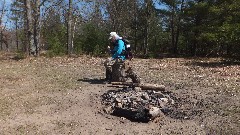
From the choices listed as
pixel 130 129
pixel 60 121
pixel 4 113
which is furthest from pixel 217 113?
pixel 4 113

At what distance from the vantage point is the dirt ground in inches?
259

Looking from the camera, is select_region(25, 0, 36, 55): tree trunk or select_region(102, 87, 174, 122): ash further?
select_region(25, 0, 36, 55): tree trunk

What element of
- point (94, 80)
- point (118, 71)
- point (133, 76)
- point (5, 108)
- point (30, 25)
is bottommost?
point (5, 108)

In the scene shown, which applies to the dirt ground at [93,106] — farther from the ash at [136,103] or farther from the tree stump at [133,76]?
the tree stump at [133,76]

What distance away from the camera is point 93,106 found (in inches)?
324

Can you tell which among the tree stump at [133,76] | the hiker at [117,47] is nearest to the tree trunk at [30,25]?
the hiker at [117,47]

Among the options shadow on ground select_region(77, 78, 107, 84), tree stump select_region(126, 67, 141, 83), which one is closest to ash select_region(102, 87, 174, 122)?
tree stump select_region(126, 67, 141, 83)

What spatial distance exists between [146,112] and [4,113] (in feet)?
10.8

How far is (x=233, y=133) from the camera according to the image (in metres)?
6.26

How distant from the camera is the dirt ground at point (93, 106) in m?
6.59

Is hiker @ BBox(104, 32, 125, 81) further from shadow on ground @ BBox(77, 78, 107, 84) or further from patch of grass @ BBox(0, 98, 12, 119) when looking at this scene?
patch of grass @ BBox(0, 98, 12, 119)

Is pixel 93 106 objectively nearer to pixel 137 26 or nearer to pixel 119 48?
pixel 119 48

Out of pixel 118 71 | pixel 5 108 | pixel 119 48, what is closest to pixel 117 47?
pixel 119 48

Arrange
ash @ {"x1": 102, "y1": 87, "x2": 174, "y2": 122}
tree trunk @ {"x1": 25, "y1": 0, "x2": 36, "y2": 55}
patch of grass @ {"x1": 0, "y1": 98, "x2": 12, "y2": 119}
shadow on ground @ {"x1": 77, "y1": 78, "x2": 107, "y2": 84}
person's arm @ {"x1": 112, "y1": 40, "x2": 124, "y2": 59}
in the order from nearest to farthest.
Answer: ash @ {"x1": 102, "y1": 87, "x2": 174, "y2": 122} → patch of grass @ {"x1": 0, "y1": 98, "x2": 12, "y2": 119} → person's arm @ {"x1": 112, "y1": 40, "x2": 124, "y2": 59} → shadow on ground @ {"x1": 77, "y1": 78, "x2": 107, "y2": 84} → tree trunk @ {"x1": 25, "y1": 0, "x2": 36, "y2": 55}
